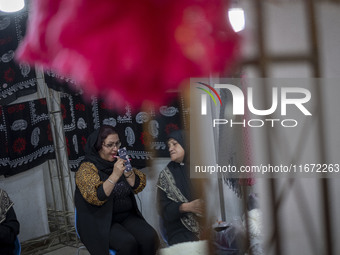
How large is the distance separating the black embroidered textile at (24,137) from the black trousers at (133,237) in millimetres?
1464

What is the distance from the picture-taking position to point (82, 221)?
2469 mm

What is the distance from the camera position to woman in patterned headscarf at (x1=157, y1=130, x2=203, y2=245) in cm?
234

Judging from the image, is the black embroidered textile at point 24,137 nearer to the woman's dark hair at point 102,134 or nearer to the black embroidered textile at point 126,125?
the black embroidered textile at point 126,125

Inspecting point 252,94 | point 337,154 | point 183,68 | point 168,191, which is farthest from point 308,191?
point 168,191

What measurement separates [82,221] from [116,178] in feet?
1.22

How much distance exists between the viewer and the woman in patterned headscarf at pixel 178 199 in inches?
92.1

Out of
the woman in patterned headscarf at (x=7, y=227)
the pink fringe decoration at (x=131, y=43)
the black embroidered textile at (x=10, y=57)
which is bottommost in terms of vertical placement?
the woman in patterned headscarf at (x=7, y=227)

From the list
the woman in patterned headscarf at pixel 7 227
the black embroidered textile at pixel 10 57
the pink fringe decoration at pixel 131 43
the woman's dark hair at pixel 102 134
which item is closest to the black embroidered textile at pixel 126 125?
the woman's dark hair at pixel 102 134

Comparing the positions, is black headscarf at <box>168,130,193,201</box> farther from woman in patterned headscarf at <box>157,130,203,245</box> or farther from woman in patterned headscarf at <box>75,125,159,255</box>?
woman in patterned headscarf at <box>75,125,159,255</box>

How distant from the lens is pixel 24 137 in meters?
3.57

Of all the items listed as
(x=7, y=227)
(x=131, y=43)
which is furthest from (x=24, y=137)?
(x=131, y=43)

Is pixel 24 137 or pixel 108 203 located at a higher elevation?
pixel 24 137

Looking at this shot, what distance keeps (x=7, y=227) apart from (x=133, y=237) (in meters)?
0.81

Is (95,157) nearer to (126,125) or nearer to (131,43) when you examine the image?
(126,125)
